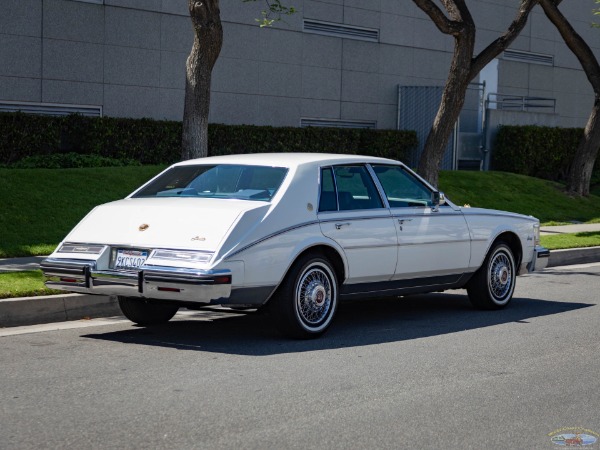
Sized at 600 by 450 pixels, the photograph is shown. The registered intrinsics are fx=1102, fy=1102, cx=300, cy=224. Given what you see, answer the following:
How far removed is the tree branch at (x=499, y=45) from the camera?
20500mm

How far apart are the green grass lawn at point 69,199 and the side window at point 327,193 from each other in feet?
19.8

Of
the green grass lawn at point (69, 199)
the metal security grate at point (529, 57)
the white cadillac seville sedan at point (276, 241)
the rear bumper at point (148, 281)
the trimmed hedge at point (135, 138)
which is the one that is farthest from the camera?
the metal security grate at point (529, 57)

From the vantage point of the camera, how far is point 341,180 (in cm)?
1008

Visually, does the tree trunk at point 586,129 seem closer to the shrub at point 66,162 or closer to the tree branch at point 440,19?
the tree branch at point 440,19

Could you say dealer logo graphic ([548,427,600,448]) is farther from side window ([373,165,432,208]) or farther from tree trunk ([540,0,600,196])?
tree trunk ([540,0,600,196])

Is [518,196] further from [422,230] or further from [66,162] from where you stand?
[422,230]

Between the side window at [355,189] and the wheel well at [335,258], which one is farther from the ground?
the side window at [355,189]

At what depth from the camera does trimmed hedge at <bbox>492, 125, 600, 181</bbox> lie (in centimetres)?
3133

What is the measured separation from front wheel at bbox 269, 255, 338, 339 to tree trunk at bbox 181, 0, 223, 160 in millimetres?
6820

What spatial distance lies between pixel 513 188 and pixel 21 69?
1257 centimetres

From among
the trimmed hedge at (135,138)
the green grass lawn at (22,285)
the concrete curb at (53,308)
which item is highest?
the trimmed hedge at (135,138)

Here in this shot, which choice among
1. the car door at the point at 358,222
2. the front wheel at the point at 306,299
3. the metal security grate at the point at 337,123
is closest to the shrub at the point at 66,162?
the metal security grate at the point at 337,123

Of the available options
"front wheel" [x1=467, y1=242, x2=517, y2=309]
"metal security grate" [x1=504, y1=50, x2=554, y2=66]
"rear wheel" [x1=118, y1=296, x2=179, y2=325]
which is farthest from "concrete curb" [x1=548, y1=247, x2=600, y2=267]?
"metal security grate" [x1=504, y1=50, x2=554, y2=66]

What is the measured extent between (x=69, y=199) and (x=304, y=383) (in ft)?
36.7
